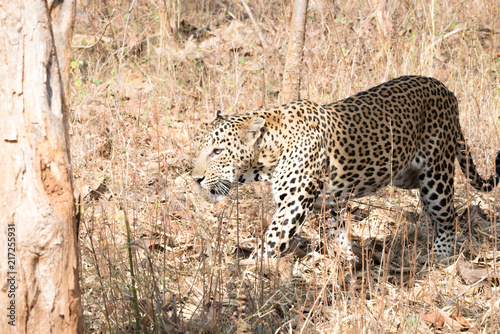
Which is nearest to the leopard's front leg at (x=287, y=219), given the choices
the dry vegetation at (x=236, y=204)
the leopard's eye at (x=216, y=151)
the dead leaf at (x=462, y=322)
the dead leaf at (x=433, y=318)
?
the dry vegetation at (x=236, y=204)

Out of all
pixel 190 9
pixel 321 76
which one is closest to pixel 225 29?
pixel 190 9

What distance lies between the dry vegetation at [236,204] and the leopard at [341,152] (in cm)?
31

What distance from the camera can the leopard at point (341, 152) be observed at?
16.1ft

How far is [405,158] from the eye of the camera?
5531mm

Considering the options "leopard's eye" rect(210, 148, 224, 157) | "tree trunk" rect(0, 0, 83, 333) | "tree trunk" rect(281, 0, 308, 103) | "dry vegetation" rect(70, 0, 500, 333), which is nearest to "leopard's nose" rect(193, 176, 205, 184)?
"leopard's eye" rect(210, 148, 224, 157)

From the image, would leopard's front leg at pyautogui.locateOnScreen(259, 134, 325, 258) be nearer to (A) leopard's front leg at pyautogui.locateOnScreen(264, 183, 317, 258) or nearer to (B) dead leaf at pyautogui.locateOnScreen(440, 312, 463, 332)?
(A) leopard's front leg at pyautogui.locateOnScreen(264, 183, 317, 258)

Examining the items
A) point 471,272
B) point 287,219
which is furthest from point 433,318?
point 287,219

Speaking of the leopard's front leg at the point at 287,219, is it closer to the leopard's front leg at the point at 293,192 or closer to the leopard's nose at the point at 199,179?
the leopard's front leg at the point at 293,192

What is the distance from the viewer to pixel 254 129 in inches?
194

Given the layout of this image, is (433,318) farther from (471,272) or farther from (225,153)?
(225,153)

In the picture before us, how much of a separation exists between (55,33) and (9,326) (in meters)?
1.33

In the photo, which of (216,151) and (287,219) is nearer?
(287,219)

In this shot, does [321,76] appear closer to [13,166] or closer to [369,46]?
[369,46]

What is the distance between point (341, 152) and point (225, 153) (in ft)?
3.68
